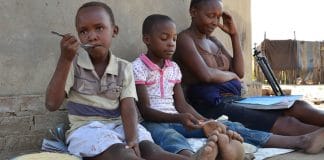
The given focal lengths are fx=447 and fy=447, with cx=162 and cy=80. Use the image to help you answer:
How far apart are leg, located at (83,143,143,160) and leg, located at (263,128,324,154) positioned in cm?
113

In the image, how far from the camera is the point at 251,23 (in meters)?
4.89

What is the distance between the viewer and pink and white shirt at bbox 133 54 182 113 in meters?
2.90

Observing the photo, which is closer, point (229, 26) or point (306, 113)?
point (306, 113)

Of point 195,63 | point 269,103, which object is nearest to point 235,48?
point 195,63

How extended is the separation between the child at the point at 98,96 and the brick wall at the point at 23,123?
1.65ft

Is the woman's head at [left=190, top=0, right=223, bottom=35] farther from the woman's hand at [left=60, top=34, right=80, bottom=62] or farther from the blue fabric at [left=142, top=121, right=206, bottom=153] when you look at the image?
the woman's hand at [left=60, top=34, right=80, bottom=62]

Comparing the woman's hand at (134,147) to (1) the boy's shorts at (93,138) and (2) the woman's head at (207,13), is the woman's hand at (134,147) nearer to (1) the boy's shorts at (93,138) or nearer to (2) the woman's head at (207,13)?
(1) the boy's shorts at (93,138)

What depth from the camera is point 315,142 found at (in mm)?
2734

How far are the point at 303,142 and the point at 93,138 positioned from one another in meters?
1.36

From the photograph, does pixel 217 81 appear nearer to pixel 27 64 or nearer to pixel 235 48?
pixel 235 48

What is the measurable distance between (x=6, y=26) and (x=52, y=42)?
0.33 metres

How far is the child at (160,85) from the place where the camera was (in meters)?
2.74

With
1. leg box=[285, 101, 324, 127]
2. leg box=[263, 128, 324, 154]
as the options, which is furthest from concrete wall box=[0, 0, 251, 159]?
leg box=[285, 101, 324, 127]

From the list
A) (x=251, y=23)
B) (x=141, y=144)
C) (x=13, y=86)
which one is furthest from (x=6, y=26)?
(x=251, y=23)
